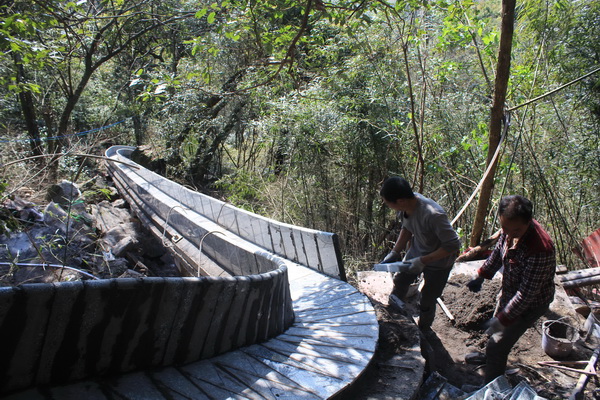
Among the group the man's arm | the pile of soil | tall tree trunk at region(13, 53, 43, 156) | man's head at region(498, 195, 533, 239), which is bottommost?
the pile of soil

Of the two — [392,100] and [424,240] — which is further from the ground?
[392,100]

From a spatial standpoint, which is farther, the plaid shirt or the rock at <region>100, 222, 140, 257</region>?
the rock at <region>100, 222, 140, 257</region>

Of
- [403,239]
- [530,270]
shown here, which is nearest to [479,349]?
[403,239]

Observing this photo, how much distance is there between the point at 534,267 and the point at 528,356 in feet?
4.38

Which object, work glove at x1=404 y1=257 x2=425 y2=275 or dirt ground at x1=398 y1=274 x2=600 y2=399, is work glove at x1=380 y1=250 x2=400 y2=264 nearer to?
work glove at x1=404 y1=257 x2=425 y2=275

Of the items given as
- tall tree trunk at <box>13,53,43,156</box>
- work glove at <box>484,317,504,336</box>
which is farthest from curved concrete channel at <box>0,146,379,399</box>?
tall tree trunk at <box>13,53,43,156</box>

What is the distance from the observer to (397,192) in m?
3.13

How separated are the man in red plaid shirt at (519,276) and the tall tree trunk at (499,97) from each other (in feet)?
4.50

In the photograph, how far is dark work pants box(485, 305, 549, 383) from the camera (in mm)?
2733

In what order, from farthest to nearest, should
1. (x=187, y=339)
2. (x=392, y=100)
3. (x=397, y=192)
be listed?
(x=392, y=100) → (x=397, y=192) → (x=187, y=339)

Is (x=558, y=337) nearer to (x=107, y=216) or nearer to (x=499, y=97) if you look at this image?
(x=499, y=97)

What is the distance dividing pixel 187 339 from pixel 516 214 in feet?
6.87

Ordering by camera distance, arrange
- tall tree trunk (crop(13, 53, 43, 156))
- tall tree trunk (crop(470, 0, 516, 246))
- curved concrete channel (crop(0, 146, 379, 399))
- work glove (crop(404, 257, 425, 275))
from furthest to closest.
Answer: tall tree trunk (crop(13, 53, 43, 156)) < tall tree trunk (crop(470, 0, 516, 246)) < work glove (crop(404, 257, 425, 275)) < curved concrete channel (crop(0, 146, 379, 399))

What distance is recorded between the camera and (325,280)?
4156 mm
